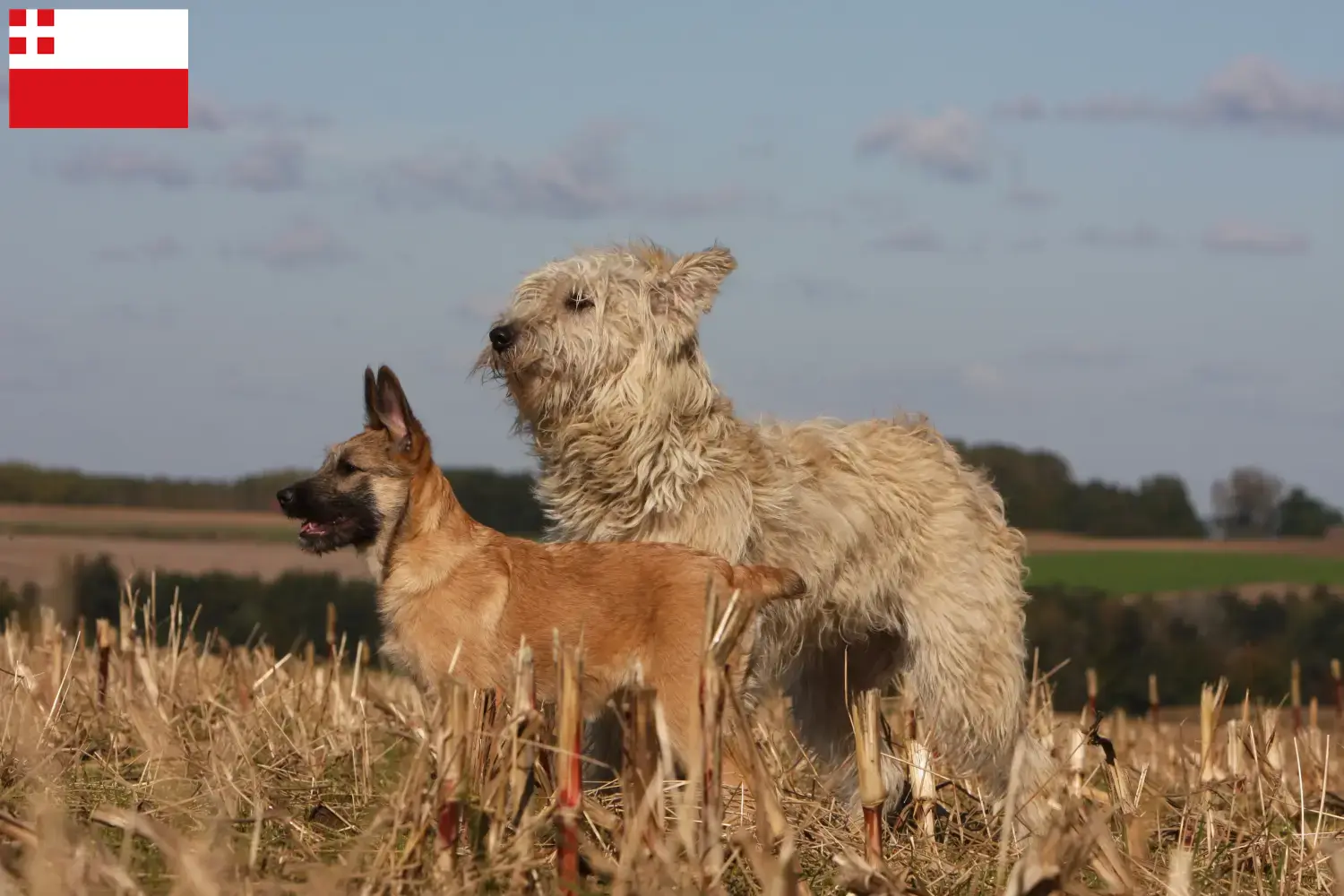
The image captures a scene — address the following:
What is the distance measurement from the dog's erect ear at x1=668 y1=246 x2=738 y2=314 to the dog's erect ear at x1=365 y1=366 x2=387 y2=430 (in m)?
1.34

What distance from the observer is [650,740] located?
13.1 ft

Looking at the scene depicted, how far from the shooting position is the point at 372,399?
6.07 metres

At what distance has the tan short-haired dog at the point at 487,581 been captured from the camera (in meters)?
5.41

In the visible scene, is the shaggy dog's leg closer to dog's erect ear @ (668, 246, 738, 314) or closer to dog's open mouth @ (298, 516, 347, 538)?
dog's erect ear @ (668, 246, 738, 314)

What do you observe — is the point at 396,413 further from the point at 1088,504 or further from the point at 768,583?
the point at 1088,504

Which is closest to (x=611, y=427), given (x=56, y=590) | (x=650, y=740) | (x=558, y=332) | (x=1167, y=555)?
(x=558, y=332)

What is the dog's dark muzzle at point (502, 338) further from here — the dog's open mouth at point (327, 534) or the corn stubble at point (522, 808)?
the corn stubble at point (522, 808)

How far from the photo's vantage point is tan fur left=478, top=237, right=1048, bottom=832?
628cm

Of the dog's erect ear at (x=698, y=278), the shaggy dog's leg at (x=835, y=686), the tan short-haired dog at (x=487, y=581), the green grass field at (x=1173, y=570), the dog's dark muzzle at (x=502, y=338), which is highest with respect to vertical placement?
the dog's erect ear at (x=698, y=278)

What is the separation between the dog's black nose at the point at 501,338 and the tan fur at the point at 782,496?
2 centimetres

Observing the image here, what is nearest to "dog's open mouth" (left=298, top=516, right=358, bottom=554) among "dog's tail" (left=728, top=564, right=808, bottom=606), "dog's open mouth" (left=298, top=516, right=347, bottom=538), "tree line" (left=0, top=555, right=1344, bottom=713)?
"dog's open mouth" (left=298, top=516, right=347, bottom=538)

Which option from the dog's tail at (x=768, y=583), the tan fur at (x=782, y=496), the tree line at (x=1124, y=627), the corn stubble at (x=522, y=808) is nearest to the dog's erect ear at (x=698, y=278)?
the tan fur at (x=782, y=496)

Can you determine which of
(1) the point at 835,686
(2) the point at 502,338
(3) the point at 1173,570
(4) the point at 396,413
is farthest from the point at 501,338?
(3) the point at 1173,570

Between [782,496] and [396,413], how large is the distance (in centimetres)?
163
